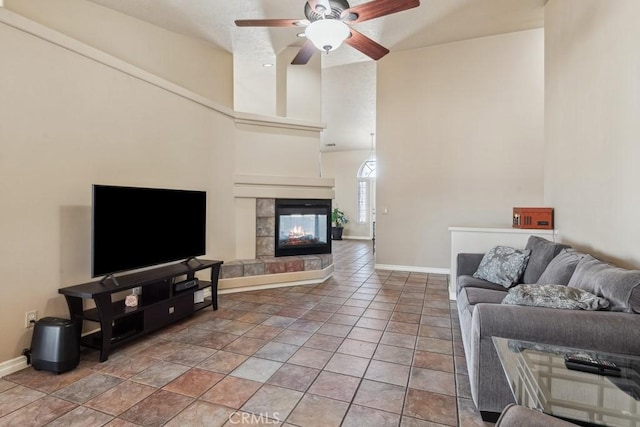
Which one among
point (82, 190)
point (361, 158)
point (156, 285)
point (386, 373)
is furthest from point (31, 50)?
point (361, 158)

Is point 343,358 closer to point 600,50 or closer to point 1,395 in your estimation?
point 1,395

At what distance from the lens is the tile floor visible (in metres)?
1.83

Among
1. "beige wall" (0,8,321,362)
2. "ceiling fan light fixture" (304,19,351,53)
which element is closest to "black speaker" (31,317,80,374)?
"beige wall" (0,8,321,362)

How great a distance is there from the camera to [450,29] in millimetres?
4766

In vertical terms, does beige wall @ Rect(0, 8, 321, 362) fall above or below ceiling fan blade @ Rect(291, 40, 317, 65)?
below

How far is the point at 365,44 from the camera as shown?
3188 mm

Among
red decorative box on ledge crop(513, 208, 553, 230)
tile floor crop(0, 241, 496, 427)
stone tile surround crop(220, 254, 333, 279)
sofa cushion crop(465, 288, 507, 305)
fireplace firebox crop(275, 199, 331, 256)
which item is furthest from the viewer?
fireplace firebox crop(275, 199, 331, 256)

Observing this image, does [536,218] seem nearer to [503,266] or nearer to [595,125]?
[503,266]

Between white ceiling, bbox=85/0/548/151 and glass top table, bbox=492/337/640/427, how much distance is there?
3.94 meters

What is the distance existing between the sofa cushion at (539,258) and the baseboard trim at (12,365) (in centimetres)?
408

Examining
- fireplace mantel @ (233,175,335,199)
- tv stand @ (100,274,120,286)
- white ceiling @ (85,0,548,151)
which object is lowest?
tv stand @ (100,274,120,286)

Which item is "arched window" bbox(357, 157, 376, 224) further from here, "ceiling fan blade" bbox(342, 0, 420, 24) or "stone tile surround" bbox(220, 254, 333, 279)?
"ceiling fan blade" bbox(342, 0, 420, 24)

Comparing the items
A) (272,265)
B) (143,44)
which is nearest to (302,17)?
(143,44)

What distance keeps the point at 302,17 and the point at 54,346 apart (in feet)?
13.9
